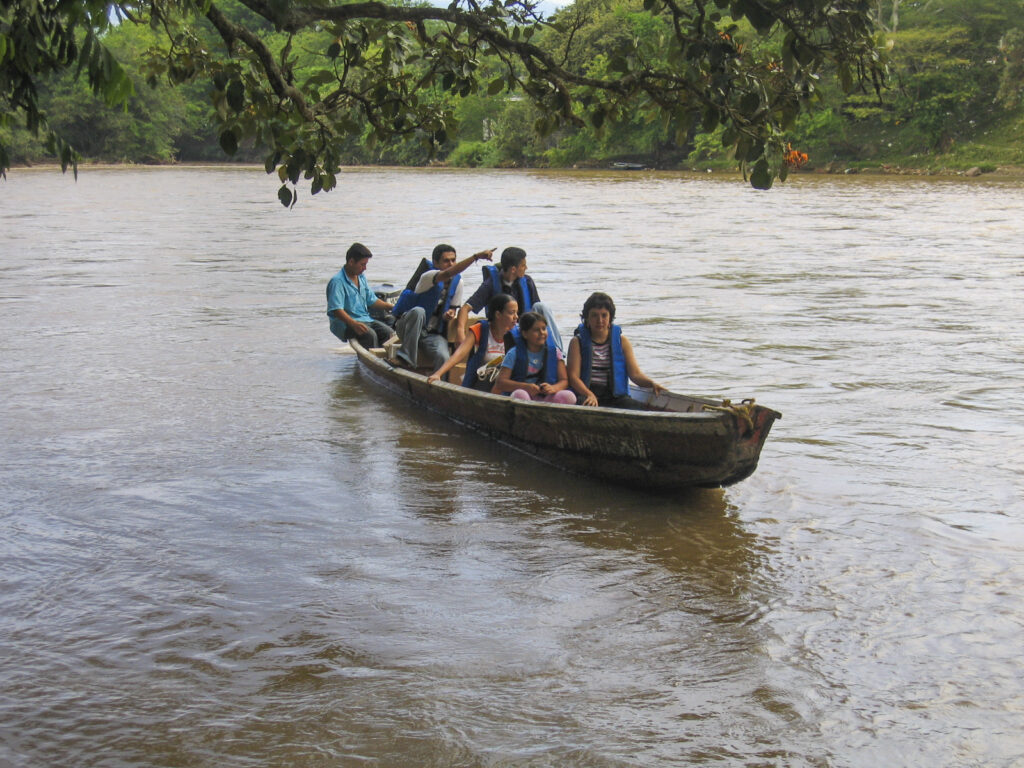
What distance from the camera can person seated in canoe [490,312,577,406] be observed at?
22.2 ft

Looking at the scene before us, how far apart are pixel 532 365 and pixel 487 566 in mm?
1819

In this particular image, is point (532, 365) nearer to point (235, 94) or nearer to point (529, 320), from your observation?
point (529, 320)

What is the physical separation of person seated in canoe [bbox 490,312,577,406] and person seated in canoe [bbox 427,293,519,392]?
39 cm

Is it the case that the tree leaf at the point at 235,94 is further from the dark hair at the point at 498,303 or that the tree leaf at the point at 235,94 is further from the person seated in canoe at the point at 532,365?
the dark hair at the point at 498,303

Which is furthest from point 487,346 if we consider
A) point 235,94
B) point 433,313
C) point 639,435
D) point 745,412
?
point 235,94

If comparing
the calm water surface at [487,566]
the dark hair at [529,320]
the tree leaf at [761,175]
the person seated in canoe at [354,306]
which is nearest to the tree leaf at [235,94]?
the tree leaf at [761,175]

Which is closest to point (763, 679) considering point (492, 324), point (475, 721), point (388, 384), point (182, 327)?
point (475, 721)

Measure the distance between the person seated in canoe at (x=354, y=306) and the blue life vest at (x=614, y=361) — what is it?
3252 mm

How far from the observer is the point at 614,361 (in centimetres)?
668

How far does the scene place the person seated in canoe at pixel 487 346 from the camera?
24.1 ft

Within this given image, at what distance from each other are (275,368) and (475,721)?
6757 mm

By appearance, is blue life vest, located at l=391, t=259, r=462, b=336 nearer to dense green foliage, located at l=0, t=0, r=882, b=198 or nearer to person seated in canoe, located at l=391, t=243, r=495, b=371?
person seated in canoe, located at l=391, t=243, r=495, b=371

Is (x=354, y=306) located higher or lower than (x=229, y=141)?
lower

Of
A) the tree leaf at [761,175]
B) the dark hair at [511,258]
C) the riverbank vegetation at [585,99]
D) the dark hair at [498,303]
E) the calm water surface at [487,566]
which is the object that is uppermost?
the riverbank vegetation at [585,99]
